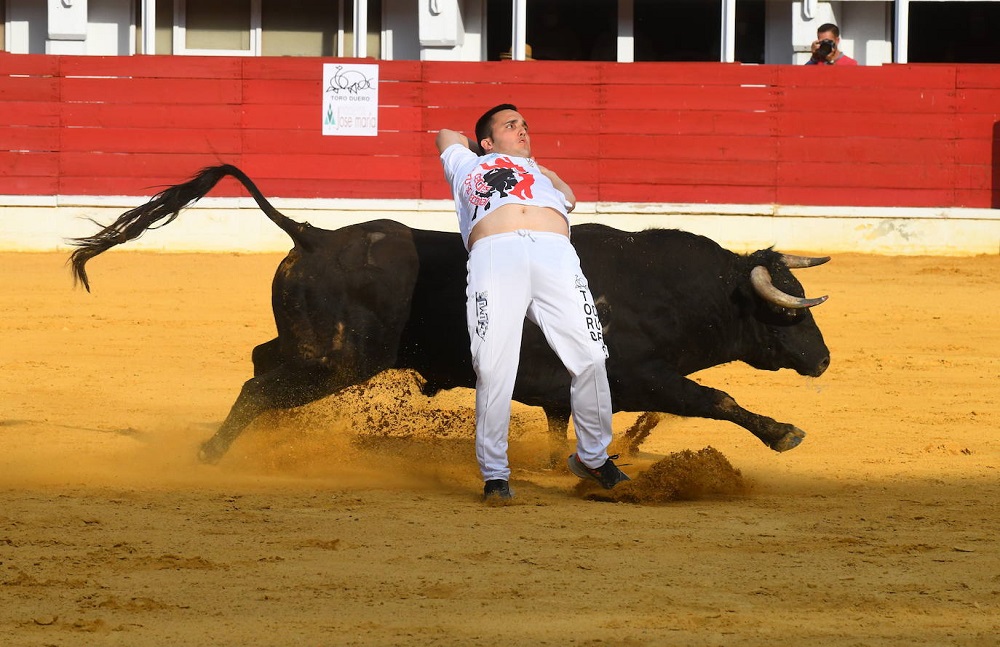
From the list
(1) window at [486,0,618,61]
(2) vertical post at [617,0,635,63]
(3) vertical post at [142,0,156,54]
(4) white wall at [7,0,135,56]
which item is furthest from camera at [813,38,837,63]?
(4) white wall at [7,0,135,56]

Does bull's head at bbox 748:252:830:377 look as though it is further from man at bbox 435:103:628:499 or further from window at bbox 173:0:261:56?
window at bbox 173:0:261:56

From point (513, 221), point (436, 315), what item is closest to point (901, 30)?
point (436, 315)

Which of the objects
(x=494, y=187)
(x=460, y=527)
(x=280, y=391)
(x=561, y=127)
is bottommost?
(x=460, y=527)

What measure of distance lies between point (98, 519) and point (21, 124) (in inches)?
340

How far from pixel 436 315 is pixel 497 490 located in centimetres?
76

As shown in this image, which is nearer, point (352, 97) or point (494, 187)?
point (494, 187)

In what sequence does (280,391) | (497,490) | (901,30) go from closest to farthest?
(497,490) < (280,391) < (901,30)

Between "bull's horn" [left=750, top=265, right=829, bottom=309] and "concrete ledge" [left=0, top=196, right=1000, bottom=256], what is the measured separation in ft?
21.6

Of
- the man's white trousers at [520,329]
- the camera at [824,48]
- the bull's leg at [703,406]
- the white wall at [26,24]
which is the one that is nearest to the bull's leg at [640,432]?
the bull's leg at [703,406]

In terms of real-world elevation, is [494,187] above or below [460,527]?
above

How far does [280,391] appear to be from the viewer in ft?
16.3

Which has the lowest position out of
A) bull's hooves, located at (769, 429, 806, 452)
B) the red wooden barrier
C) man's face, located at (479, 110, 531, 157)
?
bull's hooves, located at (769, 429, 806, 452)

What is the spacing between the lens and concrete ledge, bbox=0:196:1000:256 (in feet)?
38.4

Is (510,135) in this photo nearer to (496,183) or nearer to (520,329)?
(496,183)
